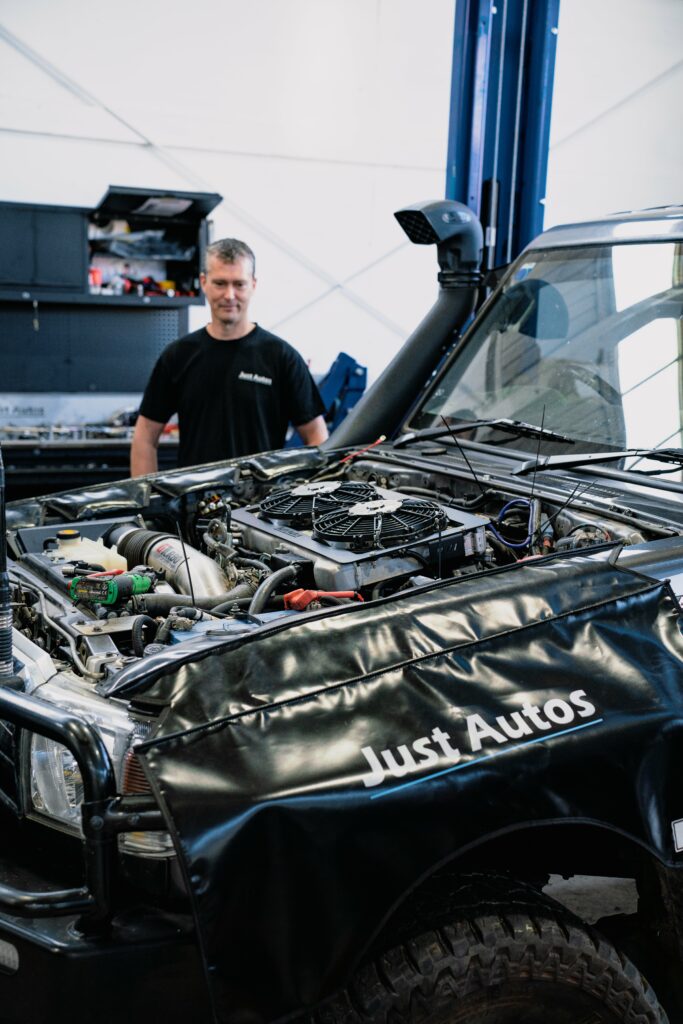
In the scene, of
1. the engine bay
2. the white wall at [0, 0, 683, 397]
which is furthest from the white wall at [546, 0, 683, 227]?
the engine bay

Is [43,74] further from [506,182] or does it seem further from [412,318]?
[506,182]

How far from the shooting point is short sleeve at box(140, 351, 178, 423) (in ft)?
15.1

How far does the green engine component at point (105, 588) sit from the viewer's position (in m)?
2.25

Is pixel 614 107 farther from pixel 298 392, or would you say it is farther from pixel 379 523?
pixel 379 523

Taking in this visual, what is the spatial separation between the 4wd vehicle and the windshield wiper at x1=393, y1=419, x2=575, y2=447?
0.45 meters

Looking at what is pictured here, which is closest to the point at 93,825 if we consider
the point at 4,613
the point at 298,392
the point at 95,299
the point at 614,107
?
the point at 4,613

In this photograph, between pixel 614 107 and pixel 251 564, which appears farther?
pixel 614 107

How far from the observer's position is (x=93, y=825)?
4.86ft

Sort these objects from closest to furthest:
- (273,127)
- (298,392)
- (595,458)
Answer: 1. (595,458)
2. (298,392)
3. (273,127)

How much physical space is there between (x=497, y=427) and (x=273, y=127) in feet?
22.4

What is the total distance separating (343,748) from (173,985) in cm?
42

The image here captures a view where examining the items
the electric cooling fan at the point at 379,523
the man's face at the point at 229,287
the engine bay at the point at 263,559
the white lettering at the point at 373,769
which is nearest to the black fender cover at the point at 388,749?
the white lettering at the point at 373,769

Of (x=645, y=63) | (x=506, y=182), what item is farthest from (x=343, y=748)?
(x=645, y=63)

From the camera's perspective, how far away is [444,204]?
3914 mm
